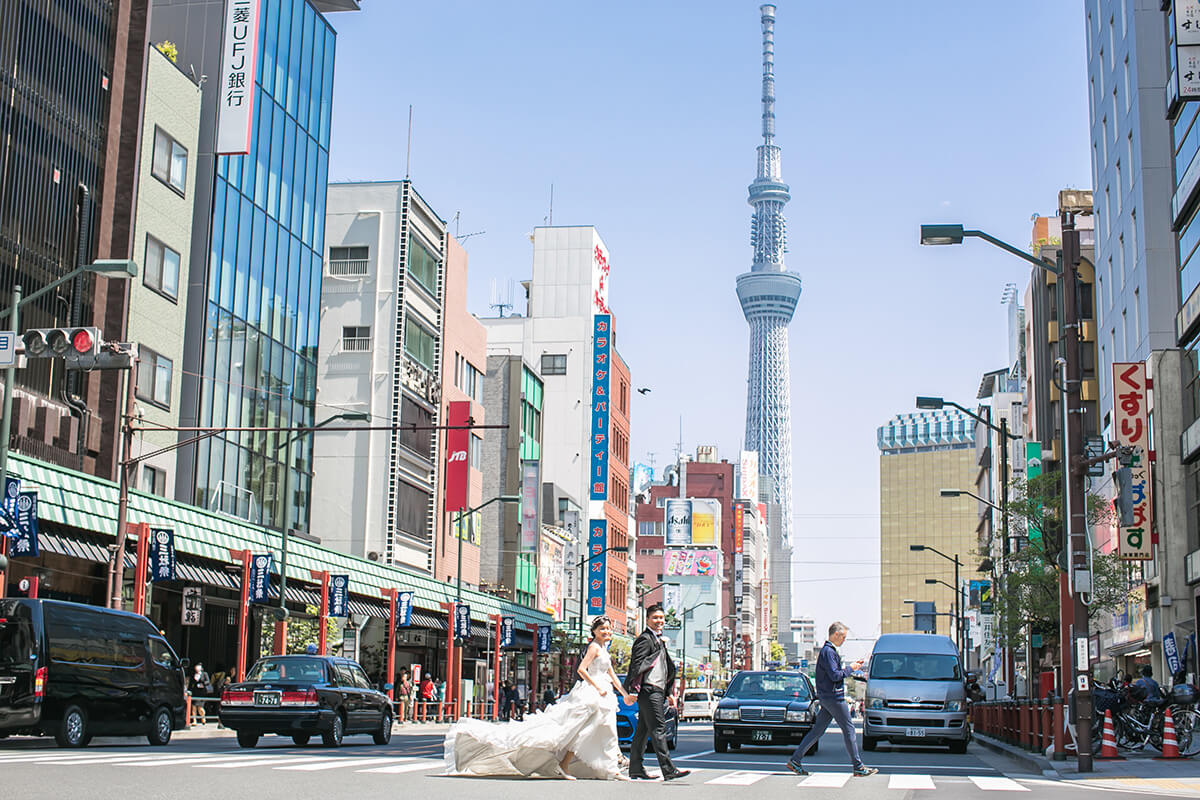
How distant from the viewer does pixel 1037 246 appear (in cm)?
8425

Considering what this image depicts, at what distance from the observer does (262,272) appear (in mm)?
50562

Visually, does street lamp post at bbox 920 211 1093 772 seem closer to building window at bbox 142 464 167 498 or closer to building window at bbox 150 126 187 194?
building window at bbox 142 464 167 498

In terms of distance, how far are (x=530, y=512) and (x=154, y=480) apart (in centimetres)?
3977

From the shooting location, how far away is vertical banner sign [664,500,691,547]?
16750 cm

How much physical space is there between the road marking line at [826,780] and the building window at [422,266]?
1856 inches

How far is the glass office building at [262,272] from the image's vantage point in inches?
1818

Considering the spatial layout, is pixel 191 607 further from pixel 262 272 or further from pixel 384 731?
pixel 262 272

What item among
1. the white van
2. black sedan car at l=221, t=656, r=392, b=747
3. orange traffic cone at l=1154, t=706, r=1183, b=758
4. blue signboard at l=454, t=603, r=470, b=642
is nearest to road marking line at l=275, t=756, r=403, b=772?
black sedan car at l=221, t=656, r=392, b=747

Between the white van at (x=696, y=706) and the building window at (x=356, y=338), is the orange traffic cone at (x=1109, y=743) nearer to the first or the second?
the building window at (x=356, y=338)

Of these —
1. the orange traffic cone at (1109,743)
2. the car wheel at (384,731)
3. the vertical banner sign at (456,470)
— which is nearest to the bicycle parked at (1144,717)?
the orange traffic cone at (1109,743)

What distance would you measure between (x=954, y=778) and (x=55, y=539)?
1920cm

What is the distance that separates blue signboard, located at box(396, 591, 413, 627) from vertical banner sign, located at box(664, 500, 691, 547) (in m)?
119

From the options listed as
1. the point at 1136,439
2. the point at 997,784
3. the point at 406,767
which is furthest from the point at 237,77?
the point at 997,784

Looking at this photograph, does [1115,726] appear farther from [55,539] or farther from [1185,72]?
[55,539]
